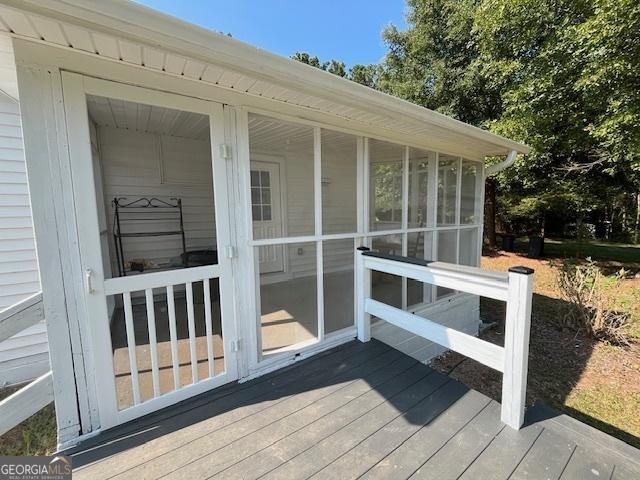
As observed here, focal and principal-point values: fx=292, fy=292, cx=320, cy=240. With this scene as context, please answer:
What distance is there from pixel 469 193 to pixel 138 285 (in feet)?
14.7

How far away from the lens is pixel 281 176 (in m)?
2.57

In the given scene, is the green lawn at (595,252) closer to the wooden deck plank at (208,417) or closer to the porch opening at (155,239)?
the wooden deck plank at (208,417)

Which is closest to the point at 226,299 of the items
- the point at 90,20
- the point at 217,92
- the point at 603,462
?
the point at 217,92

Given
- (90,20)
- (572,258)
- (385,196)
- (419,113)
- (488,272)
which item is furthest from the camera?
(572,258)

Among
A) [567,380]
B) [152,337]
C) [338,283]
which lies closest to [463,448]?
[338,283]

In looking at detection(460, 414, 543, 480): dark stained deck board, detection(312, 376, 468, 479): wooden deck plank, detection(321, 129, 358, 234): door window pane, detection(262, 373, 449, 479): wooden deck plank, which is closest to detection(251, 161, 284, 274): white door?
detection(321, 129, 358, 234): door window pane

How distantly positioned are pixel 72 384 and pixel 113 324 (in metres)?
0.41

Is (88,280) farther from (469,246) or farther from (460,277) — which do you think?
(469,246)

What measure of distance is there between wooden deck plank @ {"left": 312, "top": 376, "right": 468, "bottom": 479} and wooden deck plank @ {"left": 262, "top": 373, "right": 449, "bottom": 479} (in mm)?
34

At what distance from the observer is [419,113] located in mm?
2545

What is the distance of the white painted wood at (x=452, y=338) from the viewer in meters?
1.97

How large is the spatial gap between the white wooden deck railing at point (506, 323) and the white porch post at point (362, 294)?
15.2 inches

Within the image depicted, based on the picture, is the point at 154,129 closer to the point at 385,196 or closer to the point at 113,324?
the point at 113,324

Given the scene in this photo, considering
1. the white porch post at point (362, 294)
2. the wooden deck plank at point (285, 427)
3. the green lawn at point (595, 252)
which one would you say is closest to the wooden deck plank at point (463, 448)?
the wooden deck plank at point (285, 427)
